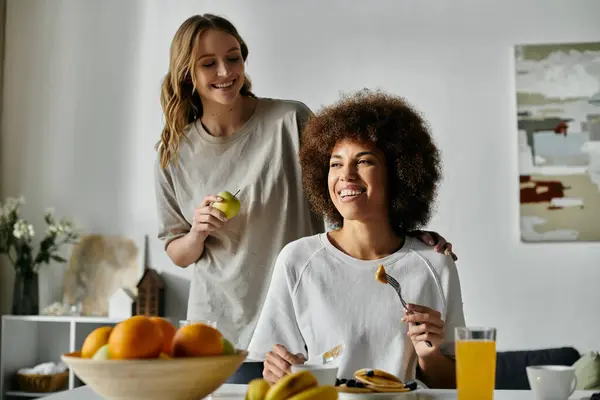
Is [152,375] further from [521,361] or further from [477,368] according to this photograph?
[521,361]

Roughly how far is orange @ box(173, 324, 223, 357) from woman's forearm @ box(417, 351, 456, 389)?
0.65 metres

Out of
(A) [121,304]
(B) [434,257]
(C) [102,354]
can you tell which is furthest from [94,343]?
(A) [121,304]

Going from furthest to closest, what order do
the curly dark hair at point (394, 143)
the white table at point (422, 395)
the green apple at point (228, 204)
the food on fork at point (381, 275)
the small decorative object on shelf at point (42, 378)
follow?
the small decorative object on shelf at point (42, 378) → the green apple at point (228, 204) → the curly dark hair at point (394, 143) → the food on fork at point (381, 275) → the white table at point (422, 395)

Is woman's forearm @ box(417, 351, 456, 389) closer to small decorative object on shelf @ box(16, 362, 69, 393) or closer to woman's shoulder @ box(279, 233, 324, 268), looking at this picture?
woman's shoulder @ box(279, 233, 324, 268)

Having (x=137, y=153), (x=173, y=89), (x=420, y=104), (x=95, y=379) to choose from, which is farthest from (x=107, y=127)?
(x=95, y=379)

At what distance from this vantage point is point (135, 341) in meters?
1.06

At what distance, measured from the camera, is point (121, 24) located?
419 centimetres

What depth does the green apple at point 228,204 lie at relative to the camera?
215 centimetres

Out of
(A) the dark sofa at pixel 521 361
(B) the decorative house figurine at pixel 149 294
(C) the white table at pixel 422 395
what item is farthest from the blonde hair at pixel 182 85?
(A) the dark sofa at pixel 521 361

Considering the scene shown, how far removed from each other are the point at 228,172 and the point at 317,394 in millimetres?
1333

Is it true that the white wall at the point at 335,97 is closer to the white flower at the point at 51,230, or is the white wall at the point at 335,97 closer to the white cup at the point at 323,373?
the white flower at the point at 51,230

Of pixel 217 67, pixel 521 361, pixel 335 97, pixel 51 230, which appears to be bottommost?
pixel 521 361

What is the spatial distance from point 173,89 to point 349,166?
0.73 metres

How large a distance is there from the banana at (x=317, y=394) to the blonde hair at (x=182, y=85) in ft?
4.56
